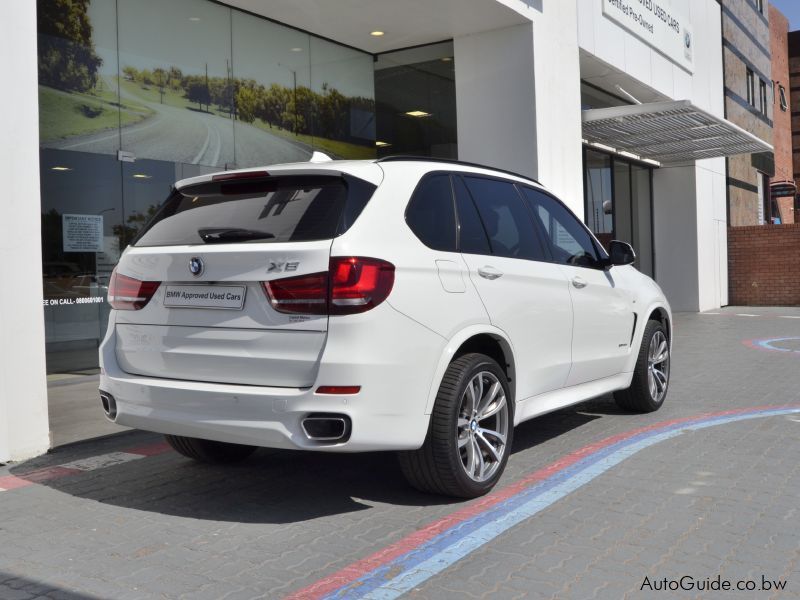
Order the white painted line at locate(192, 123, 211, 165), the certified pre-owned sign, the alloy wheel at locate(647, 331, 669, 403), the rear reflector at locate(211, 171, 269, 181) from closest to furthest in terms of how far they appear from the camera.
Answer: the rear reflector at locate(211, 171, 269, 181) → the alloy wheel at locate(647, 331, 669, 403) → the white painted line at locate(192, 123, 211, 165) → the certified pre-owned sign

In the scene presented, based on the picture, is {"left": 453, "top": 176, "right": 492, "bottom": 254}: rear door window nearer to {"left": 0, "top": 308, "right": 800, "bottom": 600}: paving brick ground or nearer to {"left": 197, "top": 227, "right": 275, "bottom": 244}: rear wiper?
{"left": 197, "top": 227, "right": 275, "bottom": 244}: rear wiper

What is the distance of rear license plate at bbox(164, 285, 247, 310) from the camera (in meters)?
3.96

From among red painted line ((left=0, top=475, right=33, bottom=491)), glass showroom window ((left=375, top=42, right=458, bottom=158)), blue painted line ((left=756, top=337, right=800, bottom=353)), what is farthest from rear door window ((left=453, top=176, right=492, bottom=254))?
glass showroom window ((left=375, top=42, right=458, bottom=158))

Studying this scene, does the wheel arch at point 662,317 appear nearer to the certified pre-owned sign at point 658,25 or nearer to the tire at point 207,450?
the tire at point 207,450

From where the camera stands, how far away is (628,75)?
15047 mm

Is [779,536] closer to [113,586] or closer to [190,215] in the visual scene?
[113,586]

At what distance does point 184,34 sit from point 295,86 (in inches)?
77.6

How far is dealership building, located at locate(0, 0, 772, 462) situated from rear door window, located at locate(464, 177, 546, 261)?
3.05 meters

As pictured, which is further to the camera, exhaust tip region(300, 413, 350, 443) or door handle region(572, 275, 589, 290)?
door handle region(572, 275, 589, 290)

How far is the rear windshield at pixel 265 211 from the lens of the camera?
3.94 m

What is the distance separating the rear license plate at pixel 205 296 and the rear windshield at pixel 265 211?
0.79ft

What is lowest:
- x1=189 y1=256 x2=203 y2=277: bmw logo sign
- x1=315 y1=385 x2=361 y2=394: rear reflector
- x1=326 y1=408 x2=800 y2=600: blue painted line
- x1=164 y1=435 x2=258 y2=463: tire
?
x1=326 y1=408 x2=800 y2=600: blue painted line

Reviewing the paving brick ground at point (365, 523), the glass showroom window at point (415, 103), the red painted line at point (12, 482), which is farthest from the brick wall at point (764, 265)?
the red painted line at point (12, 482)

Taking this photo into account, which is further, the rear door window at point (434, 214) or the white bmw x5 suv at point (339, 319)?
the rear door window at point (434, 214)
